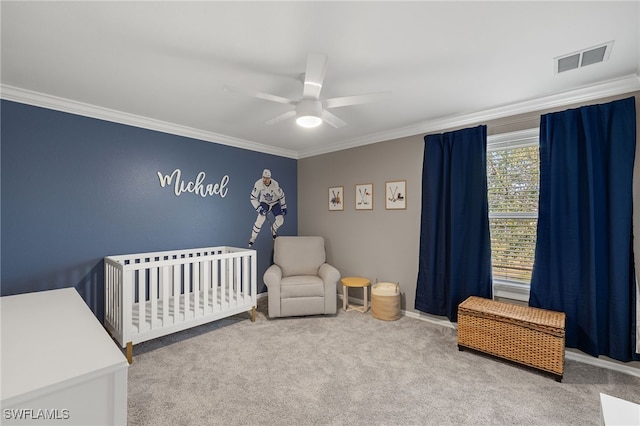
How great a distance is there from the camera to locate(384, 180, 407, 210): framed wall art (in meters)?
3.56

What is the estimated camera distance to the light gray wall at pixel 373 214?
3.47 meters

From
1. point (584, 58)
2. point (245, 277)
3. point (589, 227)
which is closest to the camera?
point (584, 58)

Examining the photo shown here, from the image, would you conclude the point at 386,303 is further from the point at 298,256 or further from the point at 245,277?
the point at 245,277

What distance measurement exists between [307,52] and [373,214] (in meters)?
2.38

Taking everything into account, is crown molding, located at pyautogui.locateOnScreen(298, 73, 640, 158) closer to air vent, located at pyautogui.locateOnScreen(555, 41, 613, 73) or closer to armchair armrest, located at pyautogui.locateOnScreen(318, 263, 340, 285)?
air vent, located at pyautogui.locateOnScreen(555, 41, 613, 73)

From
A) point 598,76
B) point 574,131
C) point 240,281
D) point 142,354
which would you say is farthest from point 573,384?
point 142,354

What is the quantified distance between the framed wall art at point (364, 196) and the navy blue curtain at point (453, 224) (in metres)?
0.74

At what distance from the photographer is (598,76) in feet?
7.13

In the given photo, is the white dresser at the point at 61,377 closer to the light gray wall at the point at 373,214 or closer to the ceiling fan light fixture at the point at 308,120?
the ceiling fan light fixture at the point at 308,120

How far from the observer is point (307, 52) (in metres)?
1.83

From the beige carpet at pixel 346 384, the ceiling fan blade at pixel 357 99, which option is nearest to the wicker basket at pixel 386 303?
the beige carpet at pixel 346 384

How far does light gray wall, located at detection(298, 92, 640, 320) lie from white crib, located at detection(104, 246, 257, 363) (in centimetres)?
139

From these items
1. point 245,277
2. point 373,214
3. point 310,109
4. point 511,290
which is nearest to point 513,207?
point 511,290

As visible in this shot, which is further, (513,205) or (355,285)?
(355,285)
